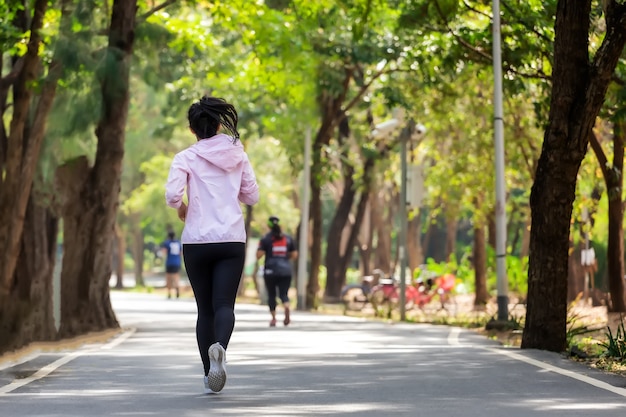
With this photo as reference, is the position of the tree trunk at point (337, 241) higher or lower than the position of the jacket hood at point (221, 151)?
higher

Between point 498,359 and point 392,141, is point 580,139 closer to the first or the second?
point 498,359

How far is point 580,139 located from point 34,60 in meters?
9.51

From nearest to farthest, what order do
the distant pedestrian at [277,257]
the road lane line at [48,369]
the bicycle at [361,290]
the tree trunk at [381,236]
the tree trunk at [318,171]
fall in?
the road lane line at [48,369] → the distant pedestrian at [277,257] → the tree trunk at [318,171] → the bicycle at [361,290] → the tree trunk at [381,236]

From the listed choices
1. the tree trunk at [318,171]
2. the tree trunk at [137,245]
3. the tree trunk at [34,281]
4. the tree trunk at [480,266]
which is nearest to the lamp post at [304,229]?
the tree trunk at [318,171]

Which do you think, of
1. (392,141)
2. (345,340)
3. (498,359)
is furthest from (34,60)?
(392,141)

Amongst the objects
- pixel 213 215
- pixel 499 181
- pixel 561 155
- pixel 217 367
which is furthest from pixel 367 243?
pixel 217 367

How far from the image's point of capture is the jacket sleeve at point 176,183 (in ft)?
34.6

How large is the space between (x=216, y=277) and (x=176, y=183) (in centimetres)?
70

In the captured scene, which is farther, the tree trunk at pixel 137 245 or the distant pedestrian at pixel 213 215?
the tree trunk at pixel 137 245

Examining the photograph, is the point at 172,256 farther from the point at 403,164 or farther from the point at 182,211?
the point at 182,211

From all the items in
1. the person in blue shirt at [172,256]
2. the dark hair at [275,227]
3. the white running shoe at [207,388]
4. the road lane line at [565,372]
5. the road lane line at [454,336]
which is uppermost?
the person in blue shirt at [172,256]

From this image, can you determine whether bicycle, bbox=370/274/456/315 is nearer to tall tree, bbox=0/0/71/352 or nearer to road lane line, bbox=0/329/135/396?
tall tree, bbox=0/0/71/352

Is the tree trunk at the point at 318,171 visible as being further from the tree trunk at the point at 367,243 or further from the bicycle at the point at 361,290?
the tree trunk at the point at 367,243

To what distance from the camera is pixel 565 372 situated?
12.8 meters
